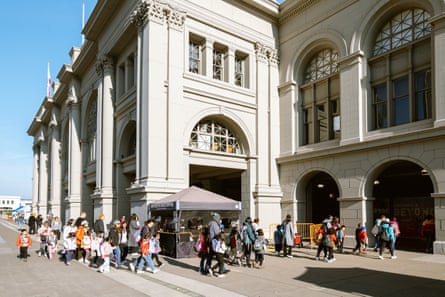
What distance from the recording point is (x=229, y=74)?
2361 centimetres

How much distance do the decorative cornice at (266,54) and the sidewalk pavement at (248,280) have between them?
13834 mm

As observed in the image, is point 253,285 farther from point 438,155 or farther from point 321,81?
point 321,81

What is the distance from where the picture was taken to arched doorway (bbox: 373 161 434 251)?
A: 77.6 feet

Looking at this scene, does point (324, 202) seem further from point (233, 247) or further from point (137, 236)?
point (137, 236)

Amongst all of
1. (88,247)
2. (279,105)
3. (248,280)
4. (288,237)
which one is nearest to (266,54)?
(279,105)

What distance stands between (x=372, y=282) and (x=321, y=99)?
45.6ft

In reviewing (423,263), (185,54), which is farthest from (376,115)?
(185,54)

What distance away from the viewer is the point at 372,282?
10828mm

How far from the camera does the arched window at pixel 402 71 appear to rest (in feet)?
59.5

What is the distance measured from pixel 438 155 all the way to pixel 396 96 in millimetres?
3885

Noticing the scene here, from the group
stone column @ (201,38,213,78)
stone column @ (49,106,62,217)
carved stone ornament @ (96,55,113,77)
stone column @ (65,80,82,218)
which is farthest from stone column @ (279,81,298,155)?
stone column @ (49,106,62,217)

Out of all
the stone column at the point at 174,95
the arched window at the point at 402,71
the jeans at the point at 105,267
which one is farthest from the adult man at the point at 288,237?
the arched window at the point at 402,71

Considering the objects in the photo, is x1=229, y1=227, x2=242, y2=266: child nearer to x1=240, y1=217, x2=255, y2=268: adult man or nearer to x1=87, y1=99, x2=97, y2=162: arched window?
x1=240, y1=217, x2=255, y2=268: adult man

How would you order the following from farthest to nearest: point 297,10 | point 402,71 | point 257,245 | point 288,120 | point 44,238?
1. point 288,120
2. point 297,10
3. point 402,71
4. point 44,238
5. point 257,245
